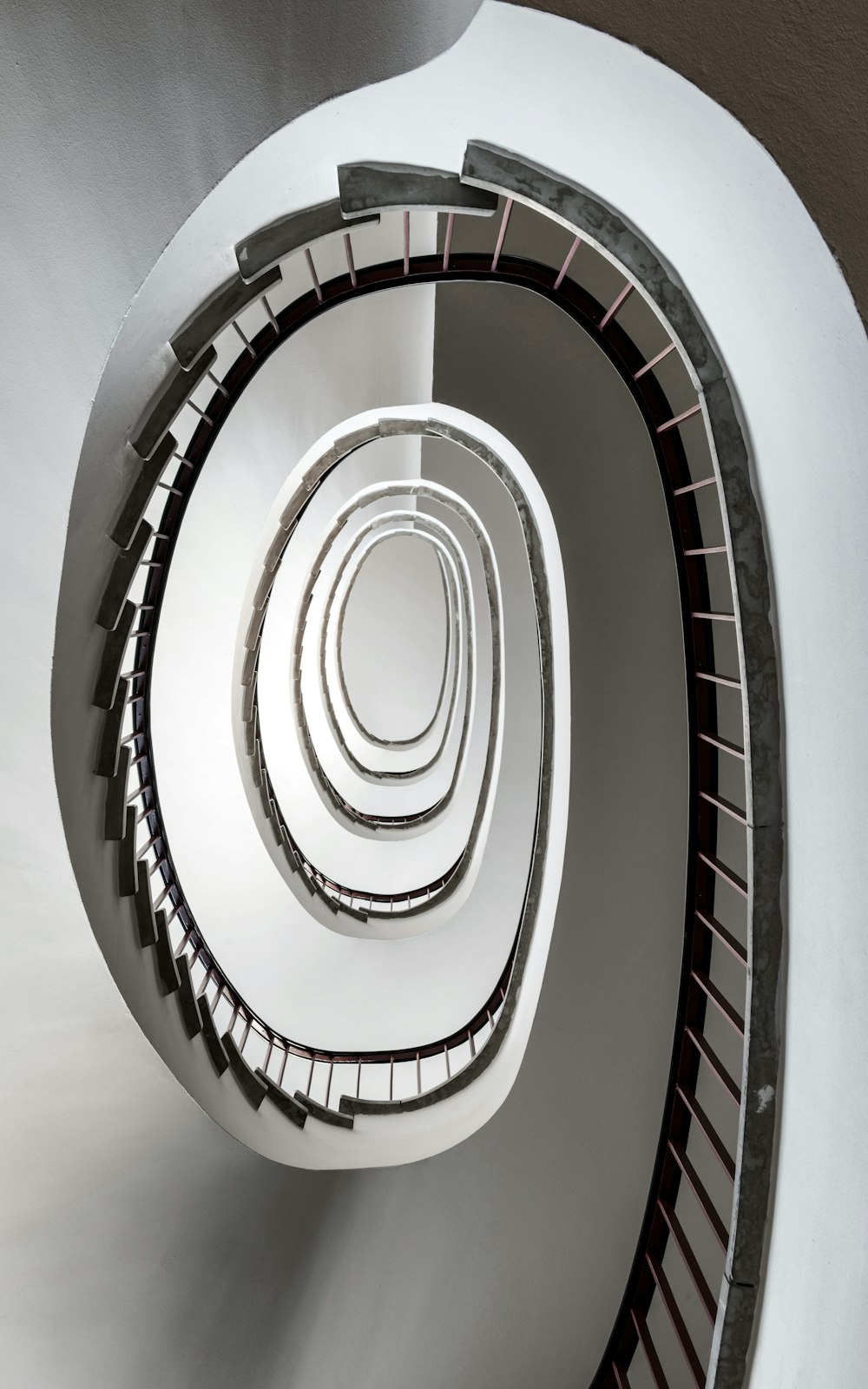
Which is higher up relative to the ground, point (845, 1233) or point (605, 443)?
point (605, 443)

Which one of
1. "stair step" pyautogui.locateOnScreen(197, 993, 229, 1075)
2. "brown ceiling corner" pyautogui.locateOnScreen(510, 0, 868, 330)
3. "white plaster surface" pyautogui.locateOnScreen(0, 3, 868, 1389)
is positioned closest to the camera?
"brown ceiling corner" pyautogui.locateOnScreen(510, 0, 868, 330)

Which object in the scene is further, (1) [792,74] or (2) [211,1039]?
(2) [211,1039]

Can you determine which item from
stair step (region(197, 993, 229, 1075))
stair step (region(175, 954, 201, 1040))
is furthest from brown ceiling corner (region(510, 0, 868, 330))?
stair step (region(197, 993, 229, 1075))

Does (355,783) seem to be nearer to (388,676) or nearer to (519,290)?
(388,676)

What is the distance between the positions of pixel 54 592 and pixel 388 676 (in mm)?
10936

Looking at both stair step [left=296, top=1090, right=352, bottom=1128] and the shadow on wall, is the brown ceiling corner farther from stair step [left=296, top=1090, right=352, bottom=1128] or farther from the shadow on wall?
stair step [left=296, top=1090, right=352, bottom=1128]

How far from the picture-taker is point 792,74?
1528 mm

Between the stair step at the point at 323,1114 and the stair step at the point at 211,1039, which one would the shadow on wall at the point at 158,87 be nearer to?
the stair step at the point at 211,1039

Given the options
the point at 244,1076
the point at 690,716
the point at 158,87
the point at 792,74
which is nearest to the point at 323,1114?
the point at 244,1076

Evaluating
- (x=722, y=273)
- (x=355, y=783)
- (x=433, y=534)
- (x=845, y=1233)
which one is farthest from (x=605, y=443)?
(x=355, y=783)

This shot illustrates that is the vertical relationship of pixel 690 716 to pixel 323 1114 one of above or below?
above

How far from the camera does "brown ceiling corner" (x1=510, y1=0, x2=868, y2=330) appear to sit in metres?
1.48

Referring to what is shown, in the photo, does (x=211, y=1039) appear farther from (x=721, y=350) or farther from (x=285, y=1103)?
(x=721, y=350)

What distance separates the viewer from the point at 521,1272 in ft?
16.0
